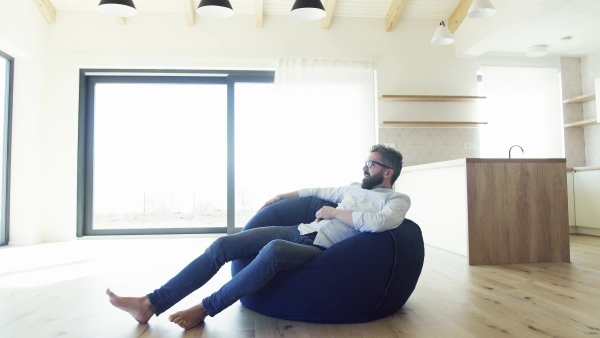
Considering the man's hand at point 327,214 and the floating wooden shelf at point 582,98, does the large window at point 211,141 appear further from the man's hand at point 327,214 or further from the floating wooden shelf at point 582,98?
the man's hand at point 327,214

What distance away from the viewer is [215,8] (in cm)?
384

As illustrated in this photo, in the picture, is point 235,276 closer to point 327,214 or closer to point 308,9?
point 327,214

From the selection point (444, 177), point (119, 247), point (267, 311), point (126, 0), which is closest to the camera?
point (267, 311)

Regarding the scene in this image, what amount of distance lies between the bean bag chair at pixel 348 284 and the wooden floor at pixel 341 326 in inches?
2.2

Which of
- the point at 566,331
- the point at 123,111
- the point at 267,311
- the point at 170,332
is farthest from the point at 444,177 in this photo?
the point at 123,111

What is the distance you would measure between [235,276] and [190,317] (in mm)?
276

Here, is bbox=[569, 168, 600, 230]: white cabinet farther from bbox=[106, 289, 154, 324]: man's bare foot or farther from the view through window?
bbox=[106, 289, 154, 324]: man's bare foot

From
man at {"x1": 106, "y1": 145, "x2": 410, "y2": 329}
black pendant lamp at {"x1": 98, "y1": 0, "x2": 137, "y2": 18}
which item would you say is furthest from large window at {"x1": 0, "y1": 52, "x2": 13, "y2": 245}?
man at {"x1": 106, "y1": 145, "x2": 410, "y2": 329}

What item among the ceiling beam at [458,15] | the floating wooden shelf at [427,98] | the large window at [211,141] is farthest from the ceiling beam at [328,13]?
the ceiling beam at [458,15]

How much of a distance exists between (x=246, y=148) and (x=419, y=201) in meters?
2.46

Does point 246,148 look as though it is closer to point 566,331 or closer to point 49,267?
point 49,267

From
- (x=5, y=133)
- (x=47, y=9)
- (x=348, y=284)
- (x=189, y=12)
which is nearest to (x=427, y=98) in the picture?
(x=189, y=12)

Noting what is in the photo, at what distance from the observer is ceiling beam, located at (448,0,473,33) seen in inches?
221

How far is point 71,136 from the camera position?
5.49 metres
